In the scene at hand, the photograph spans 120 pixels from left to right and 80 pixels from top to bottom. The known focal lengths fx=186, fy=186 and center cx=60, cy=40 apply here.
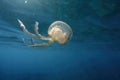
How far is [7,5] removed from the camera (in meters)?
11.8

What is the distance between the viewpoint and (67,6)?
11.7 meters

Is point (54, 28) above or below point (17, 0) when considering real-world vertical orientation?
below

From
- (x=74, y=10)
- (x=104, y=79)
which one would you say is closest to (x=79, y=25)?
(x=74, y=10)

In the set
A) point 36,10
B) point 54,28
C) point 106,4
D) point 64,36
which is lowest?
point 64,36

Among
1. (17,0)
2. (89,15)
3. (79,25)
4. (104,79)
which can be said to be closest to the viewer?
(17,0)

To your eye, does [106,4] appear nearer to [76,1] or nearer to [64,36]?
[76,1]

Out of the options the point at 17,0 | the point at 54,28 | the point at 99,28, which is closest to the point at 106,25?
the point at 99,28

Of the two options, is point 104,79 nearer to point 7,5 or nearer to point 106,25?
point 106,25

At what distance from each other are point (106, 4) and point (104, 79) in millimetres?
36163

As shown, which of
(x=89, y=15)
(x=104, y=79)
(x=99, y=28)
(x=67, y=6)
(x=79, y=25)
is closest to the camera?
(x=67, y=6)

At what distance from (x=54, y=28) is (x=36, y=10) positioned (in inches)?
346

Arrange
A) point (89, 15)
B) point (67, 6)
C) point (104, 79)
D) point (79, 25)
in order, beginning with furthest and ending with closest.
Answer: point (104, 79), point (79, 25), point (89, 15), point (67, 6)

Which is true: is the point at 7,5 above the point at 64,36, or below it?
above

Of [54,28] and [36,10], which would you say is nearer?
[54,28]
